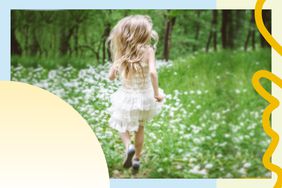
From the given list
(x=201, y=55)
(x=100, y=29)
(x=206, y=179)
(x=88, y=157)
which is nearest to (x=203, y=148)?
(x=206, y=179)

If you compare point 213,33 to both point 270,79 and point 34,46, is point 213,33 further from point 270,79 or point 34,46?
point 34,46

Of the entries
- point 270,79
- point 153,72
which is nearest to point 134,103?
point 153,72

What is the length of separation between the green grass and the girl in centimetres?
6

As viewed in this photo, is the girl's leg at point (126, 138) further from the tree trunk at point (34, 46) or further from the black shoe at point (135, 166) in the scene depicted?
the tree trunk at point (34, 46)

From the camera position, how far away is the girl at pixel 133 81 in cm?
429

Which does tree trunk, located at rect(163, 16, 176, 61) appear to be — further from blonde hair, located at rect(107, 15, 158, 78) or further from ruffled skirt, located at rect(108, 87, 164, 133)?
ruffled skirt, located at rect(108, 87, 164, 133)

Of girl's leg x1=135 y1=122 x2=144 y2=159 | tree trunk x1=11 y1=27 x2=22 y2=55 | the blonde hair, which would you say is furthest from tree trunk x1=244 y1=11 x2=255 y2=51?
tree trunk x1=11 y1=27 x2=22 y2=55

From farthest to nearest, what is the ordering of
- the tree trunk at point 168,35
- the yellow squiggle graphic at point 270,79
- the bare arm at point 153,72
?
the tree trunk at point 168,35 < the bare arm at point 153,72 < the yellow squiggle graphic at point 270,79

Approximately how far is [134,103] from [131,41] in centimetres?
43

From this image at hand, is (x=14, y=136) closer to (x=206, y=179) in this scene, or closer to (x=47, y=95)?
(x=47, y=95)

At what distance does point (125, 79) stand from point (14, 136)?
1.83 m

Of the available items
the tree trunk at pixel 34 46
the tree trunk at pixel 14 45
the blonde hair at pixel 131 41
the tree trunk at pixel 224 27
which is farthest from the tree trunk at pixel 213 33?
the tree trunk at pixel 14 45

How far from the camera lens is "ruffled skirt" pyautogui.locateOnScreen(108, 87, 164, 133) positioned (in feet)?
14.1

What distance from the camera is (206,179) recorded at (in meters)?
4.38
